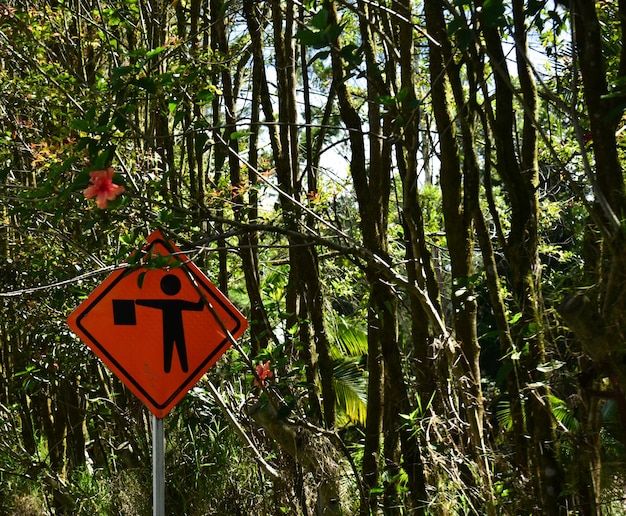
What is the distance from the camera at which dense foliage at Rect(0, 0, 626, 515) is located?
3512mm

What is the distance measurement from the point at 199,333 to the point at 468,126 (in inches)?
87.1

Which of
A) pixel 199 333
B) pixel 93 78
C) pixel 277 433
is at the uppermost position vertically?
pixel 93 78

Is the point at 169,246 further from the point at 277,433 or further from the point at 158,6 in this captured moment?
the point at 158,6

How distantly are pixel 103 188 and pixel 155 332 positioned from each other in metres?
1.90

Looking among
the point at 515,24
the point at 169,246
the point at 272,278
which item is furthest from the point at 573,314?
the point at 272,278

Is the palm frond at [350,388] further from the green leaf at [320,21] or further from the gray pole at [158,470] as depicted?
the green leaf at [320,21]

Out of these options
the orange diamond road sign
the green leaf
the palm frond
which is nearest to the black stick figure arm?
the orange diamond road sign

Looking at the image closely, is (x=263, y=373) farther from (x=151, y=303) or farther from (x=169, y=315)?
(x=151, y=303)

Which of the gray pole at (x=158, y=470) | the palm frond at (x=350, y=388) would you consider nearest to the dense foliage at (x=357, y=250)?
the gray pole at (x=158, y=470)

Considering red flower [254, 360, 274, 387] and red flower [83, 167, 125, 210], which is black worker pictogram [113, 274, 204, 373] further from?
red flower [83, 167, 125, 210]

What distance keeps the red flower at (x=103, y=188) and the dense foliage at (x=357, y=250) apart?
0.01m

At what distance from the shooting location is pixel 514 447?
4379mm

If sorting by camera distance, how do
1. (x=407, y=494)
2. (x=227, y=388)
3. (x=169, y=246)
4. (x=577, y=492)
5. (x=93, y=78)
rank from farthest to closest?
1. (x=93, y=78)
2. (x=227, y=388)
3. (x=407, y=494)
4. (x=169, y=246)
5. (x=577, y=492)

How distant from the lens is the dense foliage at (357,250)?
351 cm
